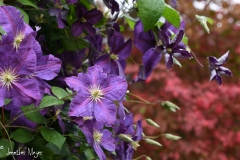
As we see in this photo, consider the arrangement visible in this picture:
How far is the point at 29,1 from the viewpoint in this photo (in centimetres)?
70

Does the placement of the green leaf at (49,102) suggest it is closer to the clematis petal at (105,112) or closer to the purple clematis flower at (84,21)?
the clematis petal at (105,112)

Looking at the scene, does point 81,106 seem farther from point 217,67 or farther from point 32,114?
point 217,67

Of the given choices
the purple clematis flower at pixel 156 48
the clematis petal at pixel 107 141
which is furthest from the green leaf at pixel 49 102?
the purple clematis flower at pixel 156 48

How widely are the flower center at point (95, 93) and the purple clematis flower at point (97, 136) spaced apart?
0.20ft

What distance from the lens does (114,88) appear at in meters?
0.64

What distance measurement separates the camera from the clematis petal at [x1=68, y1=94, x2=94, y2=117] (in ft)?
1.94

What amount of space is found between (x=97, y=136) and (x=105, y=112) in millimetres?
94

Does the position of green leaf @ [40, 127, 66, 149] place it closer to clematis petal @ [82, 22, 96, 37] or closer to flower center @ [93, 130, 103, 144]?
flower center @ [93, 130, 103, 144]

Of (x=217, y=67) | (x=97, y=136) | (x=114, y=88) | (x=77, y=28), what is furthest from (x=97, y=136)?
(x=217, y=67)

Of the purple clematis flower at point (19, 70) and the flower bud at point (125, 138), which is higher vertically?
the purple clematis flower at point (19, 70)

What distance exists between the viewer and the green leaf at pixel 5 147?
0.61 meters

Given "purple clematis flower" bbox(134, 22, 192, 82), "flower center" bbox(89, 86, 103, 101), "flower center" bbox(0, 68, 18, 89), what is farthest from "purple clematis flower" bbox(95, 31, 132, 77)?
"flower center" bbox(0, 68, 18, 89)

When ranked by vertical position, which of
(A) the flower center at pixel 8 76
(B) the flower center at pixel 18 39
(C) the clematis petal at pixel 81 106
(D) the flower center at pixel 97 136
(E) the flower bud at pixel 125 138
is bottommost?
(E) the flower bud at pixel 125 138

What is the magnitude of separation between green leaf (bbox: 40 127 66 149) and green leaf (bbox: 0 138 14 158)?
5 cm
